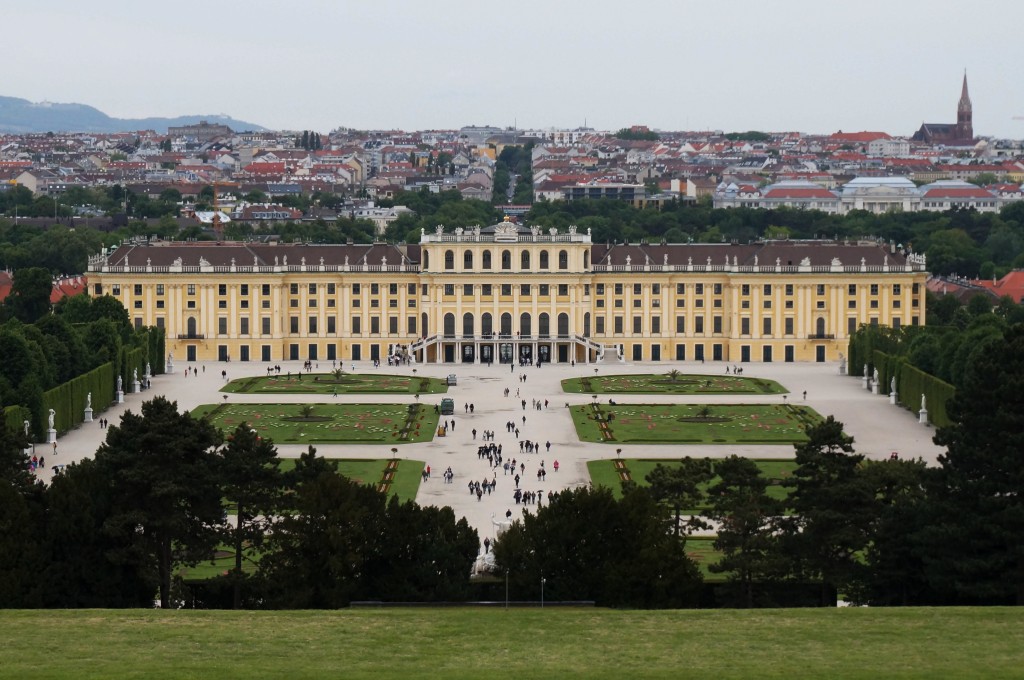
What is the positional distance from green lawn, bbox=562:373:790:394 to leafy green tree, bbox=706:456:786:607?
4020 cm

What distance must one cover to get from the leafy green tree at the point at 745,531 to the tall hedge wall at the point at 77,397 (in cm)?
3035

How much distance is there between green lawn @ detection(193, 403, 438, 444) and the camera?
227 feet

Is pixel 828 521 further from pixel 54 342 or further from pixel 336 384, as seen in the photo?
pixel 336 384

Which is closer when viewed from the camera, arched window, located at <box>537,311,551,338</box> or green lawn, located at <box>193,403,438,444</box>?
green lawn, located at <box>193,403,438,444</box>

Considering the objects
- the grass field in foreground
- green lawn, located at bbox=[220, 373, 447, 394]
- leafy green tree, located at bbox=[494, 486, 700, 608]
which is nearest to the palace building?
green lawn, located at bbox=[220, 373, 447, 394]

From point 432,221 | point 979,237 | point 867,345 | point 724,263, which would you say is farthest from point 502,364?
point 979,237

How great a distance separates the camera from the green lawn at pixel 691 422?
69.1 metres

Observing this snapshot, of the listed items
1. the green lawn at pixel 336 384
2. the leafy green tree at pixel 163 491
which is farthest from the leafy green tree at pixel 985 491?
the green lawn at pixel 336 384

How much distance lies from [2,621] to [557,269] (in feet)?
231

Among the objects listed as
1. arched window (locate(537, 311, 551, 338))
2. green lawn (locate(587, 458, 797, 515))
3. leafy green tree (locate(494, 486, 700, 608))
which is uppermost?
leafy green tree (locate(494, 486, 700, 608))

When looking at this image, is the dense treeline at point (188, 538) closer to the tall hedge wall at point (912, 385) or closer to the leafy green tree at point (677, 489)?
the leafy green tree at point (677, 489)

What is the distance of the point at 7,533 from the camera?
38938 mm

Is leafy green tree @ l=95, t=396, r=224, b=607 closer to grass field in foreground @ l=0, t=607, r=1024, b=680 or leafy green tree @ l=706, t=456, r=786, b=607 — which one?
grass field in foreground @ l=0, t=607, r=1024, b=680

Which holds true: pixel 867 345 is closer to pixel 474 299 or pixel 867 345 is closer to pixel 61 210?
pixel 474 299
